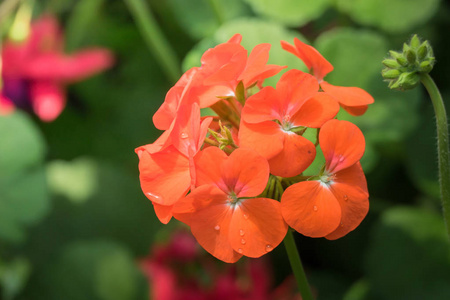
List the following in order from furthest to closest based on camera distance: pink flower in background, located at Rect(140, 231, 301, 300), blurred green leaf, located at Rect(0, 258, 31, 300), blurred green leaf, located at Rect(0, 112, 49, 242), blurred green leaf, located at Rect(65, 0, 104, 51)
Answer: blurred green leaf, located at Rect(65, 0, 104, 51)
blurred green leaf, located at Rect(0, 258, 31, 300)
blurred green leaf, located at Rect(0, 112, 49, 242)
pink flower in background, located at Rect(140, 231, 301, 300)

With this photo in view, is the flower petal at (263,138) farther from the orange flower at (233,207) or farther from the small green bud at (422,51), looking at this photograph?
the small green bud at (422,51)

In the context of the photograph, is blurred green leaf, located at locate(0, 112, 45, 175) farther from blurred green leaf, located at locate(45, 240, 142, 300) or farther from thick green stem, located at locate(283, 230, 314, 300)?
thick green stem, located at locate(283, 230, 314, 300)

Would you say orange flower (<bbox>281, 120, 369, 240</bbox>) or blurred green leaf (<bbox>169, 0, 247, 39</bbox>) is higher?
orange flower (<bbox>281, 120, 369, 240</bbox>)

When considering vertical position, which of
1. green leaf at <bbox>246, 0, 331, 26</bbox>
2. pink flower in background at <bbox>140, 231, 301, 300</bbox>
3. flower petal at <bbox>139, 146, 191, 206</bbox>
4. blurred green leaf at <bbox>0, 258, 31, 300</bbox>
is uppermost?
flower petal at <bbox>139, 146, 191, 206</bbox>

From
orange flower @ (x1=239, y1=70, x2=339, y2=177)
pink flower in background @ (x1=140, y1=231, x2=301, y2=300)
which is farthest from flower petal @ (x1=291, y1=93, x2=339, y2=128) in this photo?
pink flower in background @ (x1=140, y1=231, x2=301, y2=300)

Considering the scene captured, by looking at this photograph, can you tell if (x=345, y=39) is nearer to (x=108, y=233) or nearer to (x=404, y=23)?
(x=404, y=23)

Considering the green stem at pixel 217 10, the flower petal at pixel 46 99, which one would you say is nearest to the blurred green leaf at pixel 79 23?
the flower petal at pixel 46 99
